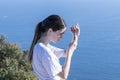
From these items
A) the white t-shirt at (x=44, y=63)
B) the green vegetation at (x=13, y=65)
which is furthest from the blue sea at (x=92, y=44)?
the white t-shirt at (x=44, y=63)

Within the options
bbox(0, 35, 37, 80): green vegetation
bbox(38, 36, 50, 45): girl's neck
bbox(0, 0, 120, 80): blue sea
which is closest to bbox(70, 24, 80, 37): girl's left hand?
bbox(38, 36, 50, 45): girl's neck

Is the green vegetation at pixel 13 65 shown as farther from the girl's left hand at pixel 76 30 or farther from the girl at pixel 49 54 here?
the girl at pixel 49 54

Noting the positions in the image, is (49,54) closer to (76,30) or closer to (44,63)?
(44,63)

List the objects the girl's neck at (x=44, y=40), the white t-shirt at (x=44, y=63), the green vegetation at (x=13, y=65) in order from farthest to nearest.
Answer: the green vegetation at (x=13, y=65) → the girl's neck at (x=44, y=40) → the white t-shirt at (x=44, y=63)

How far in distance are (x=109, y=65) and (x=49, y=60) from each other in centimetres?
3946

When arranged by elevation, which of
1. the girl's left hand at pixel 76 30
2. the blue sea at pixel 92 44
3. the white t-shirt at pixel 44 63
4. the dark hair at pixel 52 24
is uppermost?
the dark hair at pixel 52 24

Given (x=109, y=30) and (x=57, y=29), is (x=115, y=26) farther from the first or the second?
(x=57, y=29)

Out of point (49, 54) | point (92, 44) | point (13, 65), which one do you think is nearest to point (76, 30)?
point (49, 54)

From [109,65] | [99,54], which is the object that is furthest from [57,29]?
[99,54]

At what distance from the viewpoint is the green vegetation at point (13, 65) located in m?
16.8

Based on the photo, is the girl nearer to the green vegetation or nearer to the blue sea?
the green vegetation

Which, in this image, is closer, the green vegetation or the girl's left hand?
the girl's left hand

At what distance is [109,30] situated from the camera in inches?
2522

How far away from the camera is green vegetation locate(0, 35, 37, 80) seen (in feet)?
55.1
